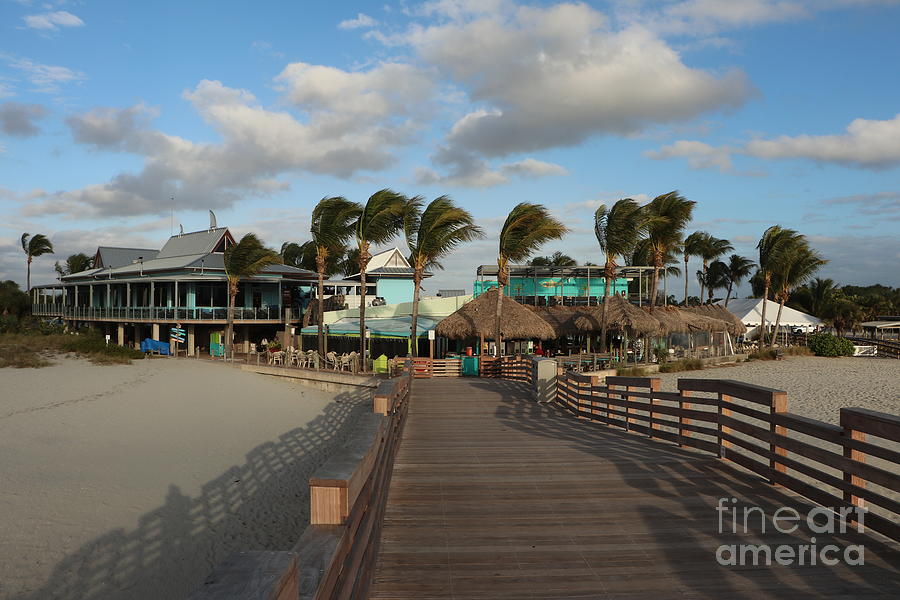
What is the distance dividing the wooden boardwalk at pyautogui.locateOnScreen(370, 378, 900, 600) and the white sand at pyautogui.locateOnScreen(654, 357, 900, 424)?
358 inches

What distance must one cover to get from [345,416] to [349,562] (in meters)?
18.2

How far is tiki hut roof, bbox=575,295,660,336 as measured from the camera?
26.3 metres

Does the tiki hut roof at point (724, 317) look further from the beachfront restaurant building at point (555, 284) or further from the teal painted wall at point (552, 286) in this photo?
the teal painted wall at point (552, 286)

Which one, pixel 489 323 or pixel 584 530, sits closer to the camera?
pixel 584 530

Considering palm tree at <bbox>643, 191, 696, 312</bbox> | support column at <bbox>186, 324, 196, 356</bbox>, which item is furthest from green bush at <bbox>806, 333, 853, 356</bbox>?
support column at <bbox>186, 324, 196, 356</bbox>

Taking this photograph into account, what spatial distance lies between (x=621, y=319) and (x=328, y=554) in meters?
25.3

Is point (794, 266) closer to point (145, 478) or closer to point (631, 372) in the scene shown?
point (631, 372)

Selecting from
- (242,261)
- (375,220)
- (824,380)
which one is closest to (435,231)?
(375,220)

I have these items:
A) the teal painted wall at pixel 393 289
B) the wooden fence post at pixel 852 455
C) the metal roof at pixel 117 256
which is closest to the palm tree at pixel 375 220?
the teal painted wall at pixel 393 289

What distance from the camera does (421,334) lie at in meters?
26.1

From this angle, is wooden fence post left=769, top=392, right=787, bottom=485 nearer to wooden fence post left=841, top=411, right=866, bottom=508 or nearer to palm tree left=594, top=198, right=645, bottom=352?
wooden fence post left=841, top=411, right=866, bottom=508

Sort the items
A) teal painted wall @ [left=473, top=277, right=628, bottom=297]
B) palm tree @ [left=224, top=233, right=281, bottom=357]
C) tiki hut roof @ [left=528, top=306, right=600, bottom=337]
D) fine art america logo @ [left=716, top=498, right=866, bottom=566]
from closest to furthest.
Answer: fine art america logo @ [left=716, top=498, right=866, bottom=566] → tiki hut roof @ [left=528, top=306, right=600, bottom=337] → palm tree @ [left=224, top=233, right=281, bottom=357] → teal painted wall @ [left=473, top=277, right=628, bottom=297]

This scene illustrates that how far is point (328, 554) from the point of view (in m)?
2.37

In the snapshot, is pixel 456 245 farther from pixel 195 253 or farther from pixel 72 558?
pixel 195 253
